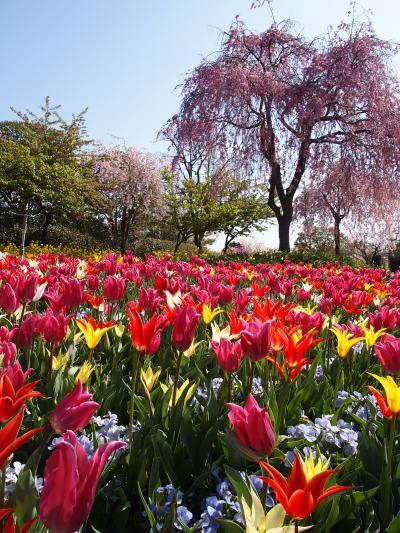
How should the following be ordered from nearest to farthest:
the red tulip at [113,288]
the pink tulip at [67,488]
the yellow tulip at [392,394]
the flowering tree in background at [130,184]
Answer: the pink tulip at [67,488], the yellow tulip at [392,394], the red tulip at [113,288], the flowering tree in background at [130,184]

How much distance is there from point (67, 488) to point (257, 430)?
443 mm

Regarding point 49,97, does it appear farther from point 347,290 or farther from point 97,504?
point 97,504

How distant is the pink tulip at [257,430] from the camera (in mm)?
956

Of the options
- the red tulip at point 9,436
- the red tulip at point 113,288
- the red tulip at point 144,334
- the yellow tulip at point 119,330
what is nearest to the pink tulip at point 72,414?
the red tulip at point 9,436

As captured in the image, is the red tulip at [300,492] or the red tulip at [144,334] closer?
the red tulip at [300,492]

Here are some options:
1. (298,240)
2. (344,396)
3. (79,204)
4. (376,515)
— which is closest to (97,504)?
(376,515)

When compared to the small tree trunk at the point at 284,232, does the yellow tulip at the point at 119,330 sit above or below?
below

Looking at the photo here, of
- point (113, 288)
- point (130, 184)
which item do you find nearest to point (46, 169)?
point (130, 184)

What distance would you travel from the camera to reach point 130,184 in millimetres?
30797

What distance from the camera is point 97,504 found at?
1295 mm

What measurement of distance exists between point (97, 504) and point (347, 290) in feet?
9.89

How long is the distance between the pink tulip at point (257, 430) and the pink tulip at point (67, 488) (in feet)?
1.29

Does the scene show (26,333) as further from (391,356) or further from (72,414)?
(391,356)

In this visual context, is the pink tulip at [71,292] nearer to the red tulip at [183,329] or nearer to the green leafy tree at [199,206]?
the red tulip at [183,329]
